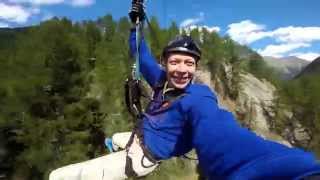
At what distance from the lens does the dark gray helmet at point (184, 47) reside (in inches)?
141

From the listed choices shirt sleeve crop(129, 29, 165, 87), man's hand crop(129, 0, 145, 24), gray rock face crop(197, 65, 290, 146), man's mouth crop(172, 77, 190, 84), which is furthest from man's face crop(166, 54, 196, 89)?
gray rock face crop(197, 65, 290, 146)

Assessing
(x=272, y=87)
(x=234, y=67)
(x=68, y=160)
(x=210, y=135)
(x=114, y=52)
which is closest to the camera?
(x=210, y=135)

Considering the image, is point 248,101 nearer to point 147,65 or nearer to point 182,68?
point 147,65

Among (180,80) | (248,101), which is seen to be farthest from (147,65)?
(248,101)

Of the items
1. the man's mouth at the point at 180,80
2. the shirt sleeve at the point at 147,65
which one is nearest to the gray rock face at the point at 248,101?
the shirt sleeve at the point at 147,65

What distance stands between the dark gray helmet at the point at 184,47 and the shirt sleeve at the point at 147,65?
0.98 m

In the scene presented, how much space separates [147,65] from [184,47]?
1340 mm

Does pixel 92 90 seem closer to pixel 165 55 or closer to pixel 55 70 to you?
pixel 55 70

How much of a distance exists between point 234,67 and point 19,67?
43878mm

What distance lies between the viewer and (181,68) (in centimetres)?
360

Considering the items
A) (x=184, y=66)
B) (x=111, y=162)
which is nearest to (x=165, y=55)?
(x=184, y=66)

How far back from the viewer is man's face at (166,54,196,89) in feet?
11.8

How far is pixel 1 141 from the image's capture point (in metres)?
53.1

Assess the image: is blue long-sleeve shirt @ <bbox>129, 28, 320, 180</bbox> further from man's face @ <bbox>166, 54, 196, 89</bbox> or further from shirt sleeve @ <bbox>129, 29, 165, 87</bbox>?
shirt sleeve @ <bbox>129, 29, 165, 87</bbox>
